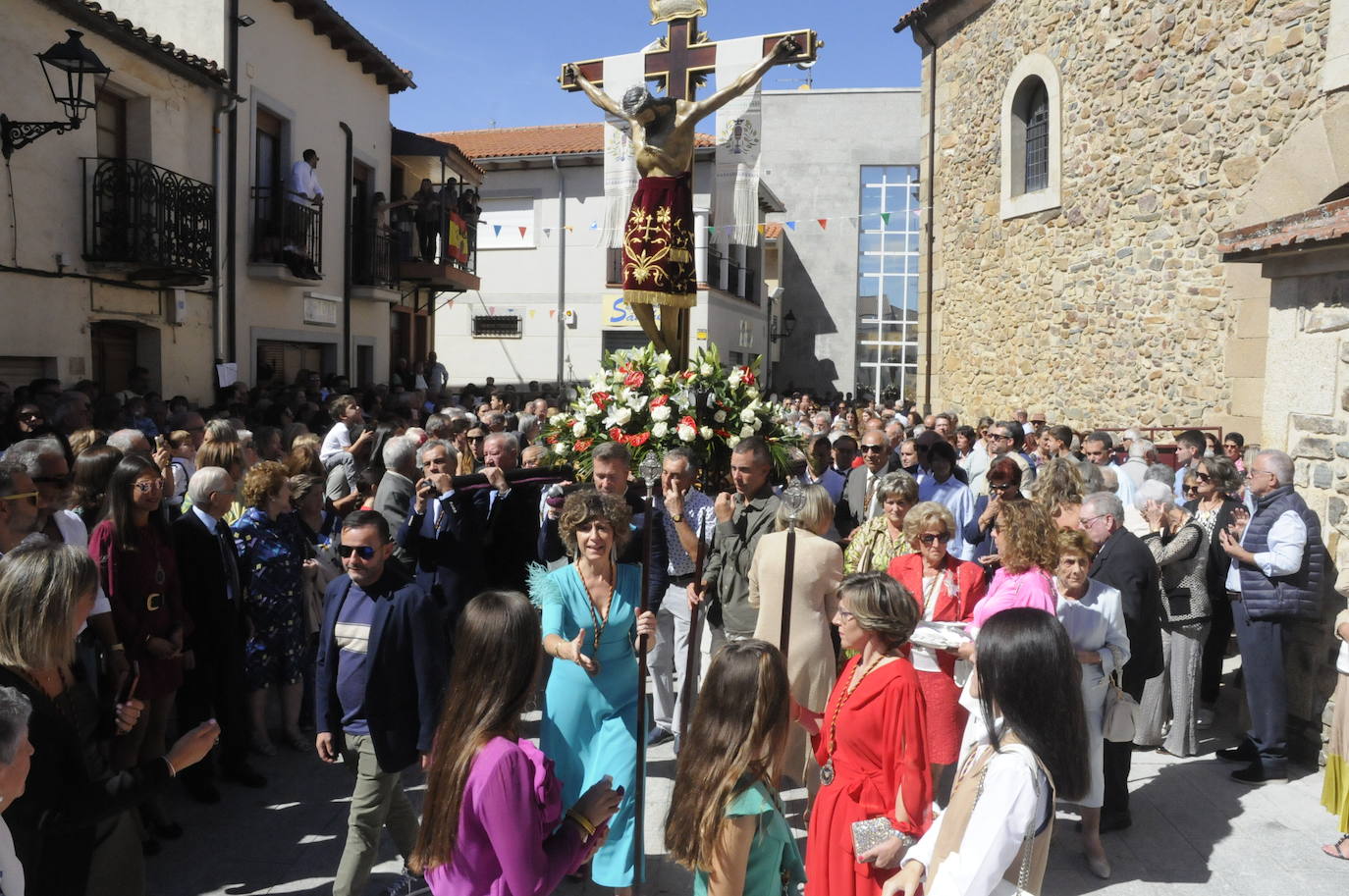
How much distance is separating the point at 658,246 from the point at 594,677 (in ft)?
13.0

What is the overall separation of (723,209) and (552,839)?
5.84 metres

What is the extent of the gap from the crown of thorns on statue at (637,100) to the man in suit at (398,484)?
9.17 feet

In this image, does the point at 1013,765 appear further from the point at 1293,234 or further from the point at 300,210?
the point at 300,210

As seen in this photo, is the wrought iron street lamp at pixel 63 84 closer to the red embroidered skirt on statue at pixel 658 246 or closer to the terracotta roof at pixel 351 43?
the terracotta roof at pixel 351 43

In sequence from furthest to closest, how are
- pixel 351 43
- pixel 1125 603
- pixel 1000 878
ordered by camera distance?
1. pixel 351 43
2. pixel 1125 603
3. pixel 1000 878

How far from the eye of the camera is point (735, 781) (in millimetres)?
2613

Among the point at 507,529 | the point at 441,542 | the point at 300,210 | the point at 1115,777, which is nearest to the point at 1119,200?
the point at 1115,777

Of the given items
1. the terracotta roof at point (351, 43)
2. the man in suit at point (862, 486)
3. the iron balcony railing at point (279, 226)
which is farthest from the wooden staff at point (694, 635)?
the terracotta roof at point (351, 43)

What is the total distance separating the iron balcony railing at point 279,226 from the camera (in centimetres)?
1354

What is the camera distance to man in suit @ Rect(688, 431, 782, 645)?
5008 mm

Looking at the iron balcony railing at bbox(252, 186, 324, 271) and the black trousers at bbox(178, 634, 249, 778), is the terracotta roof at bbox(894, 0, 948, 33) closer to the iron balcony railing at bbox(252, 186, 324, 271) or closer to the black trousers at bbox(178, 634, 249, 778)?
the iron balcony railing at bbox(252, 186, 324, 271)

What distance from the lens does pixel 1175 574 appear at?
18.9ft

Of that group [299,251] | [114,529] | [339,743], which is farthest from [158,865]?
[299,251]

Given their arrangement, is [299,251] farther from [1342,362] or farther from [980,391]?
[1342,362]
